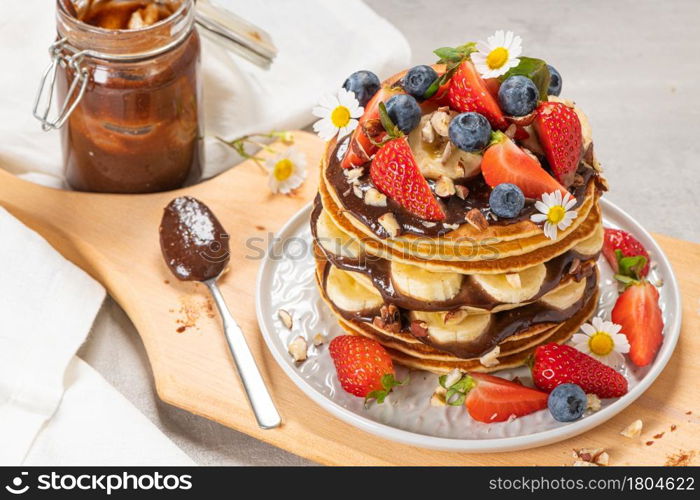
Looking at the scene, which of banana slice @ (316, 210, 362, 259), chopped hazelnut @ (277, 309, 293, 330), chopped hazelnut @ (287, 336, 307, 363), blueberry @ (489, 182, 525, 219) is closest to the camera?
blueberry @ (489, 182, 525, 219)

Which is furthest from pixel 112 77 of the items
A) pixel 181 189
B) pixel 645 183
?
pixel 645 183

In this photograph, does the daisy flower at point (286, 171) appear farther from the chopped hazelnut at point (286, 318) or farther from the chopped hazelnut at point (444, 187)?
the chopped hazelnut at point (444, 187)

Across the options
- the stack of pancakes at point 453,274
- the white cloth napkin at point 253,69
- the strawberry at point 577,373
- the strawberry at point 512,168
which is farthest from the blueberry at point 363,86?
the white cloth napkin at point 253,69

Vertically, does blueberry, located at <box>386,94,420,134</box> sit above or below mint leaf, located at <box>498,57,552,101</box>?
below

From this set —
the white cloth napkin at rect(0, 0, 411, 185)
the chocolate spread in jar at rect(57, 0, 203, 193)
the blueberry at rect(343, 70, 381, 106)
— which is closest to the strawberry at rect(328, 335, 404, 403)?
the blueberry at rect(343, 70, 381, 106)

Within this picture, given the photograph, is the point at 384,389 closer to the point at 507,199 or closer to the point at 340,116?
the point at 507,199

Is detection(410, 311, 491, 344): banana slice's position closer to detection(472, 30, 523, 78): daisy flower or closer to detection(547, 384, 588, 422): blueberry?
detection(547, 384, 588, 422): blueberry
